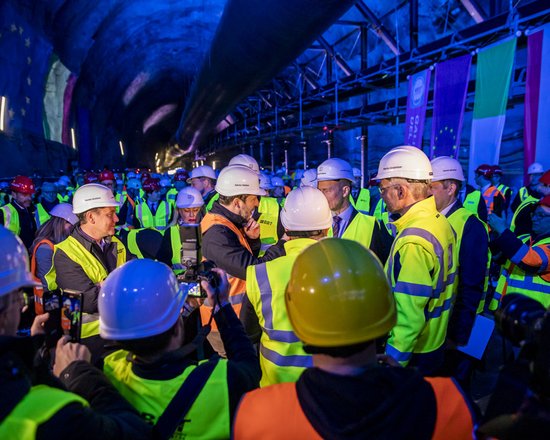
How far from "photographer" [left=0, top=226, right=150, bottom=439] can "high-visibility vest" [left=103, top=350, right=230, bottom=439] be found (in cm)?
10

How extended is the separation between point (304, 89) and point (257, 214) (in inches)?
484

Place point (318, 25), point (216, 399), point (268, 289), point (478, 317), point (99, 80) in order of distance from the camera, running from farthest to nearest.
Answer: point (99, 80), point (318, 25), point (478, 317), point (268, 289), point (216, 399)

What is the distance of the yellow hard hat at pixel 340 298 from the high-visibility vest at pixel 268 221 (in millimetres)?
3571

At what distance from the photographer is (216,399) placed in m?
1.45

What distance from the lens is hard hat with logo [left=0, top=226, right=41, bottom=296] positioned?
4.22 ft

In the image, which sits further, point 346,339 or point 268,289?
point 268,289

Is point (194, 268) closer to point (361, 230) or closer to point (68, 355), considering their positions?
point (68, 355)

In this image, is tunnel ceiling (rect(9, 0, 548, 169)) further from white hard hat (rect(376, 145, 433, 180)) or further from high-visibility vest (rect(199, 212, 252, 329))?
high-visibility vest (rect(199, 212, 252, 329))

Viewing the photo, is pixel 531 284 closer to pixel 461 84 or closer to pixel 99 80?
pixel 461 84

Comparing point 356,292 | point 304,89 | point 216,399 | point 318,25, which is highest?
point 304,89

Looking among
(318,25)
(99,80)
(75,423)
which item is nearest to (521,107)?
(318,25)

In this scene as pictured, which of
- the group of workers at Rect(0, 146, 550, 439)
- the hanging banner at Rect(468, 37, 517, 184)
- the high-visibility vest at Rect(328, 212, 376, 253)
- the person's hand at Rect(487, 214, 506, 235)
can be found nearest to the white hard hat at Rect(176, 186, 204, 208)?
the group of workers at Rect(0, 146, 550, 439)

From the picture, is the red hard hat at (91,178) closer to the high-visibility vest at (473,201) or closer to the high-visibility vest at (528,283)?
the high-visibility vest at (473,201)

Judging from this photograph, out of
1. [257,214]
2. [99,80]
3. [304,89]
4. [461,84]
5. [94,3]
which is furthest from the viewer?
[99,80]
